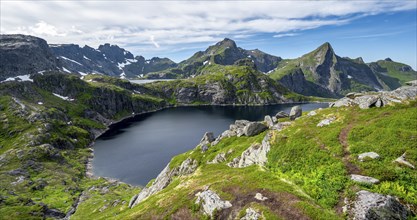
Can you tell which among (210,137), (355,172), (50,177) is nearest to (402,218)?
(355,172)

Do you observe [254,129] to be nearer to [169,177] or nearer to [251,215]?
[169,177]

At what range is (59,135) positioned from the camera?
196 metres

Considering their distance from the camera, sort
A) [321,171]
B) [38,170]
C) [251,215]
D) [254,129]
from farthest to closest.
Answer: [38,170] → [254,129] → [321,171] → [251,215]

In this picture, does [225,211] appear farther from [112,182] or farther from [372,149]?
[112,182]

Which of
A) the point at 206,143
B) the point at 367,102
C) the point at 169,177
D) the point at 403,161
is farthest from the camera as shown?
the point at 206,143

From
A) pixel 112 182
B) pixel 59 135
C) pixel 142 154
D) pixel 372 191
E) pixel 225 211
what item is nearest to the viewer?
pixel 372 191

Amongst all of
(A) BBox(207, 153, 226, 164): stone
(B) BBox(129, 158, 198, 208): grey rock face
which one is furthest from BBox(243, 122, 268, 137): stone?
(B) BBox(129, 158, 198, 208): grey rock face

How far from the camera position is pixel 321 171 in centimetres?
3603

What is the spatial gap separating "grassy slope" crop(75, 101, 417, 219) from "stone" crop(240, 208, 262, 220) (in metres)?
0.68

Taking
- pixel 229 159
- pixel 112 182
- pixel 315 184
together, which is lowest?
pixel 112 182

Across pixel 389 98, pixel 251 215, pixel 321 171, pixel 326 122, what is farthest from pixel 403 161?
pixel 389 98

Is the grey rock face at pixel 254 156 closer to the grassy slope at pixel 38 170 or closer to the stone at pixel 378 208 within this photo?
the stone at pixel 378 208

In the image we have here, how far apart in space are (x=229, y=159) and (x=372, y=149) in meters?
27.6

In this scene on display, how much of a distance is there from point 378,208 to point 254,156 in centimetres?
2426
